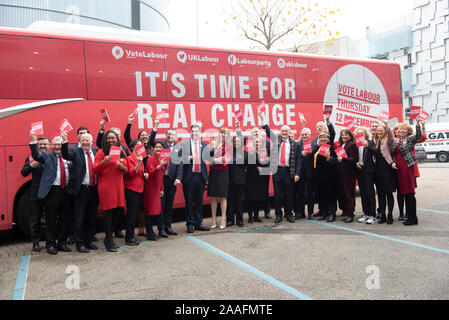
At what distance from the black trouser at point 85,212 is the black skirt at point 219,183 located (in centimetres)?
214

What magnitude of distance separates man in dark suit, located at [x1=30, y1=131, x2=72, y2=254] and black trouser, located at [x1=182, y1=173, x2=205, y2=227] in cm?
205

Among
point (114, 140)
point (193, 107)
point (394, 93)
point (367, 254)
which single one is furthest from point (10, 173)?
point (394, 93)

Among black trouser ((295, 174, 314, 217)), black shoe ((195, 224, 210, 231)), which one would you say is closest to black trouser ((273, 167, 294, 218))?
black trouser ((295, 174, 314, 217))

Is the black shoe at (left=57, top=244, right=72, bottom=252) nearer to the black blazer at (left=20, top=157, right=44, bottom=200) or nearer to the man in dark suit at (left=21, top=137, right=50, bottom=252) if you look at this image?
the man in dark suit at (left=21, top=137, right=50, bottom=252)

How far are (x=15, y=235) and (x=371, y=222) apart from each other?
696cm

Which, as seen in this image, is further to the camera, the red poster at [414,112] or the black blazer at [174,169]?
the black blazer at [174,169]

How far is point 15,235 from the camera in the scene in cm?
741

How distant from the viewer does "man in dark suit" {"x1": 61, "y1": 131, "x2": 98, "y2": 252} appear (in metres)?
5.66

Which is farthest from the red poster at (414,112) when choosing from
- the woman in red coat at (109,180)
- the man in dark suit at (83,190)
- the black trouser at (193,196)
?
the man in dark suit at (83,190)

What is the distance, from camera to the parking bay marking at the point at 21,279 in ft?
13.2

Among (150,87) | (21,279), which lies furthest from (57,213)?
(150,87)

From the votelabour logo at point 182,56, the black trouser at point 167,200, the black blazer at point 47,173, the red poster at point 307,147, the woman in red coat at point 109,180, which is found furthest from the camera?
the votelabour logo at point 182,56

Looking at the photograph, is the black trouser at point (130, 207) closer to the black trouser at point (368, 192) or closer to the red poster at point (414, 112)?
the black trouser at point (368, 192)
